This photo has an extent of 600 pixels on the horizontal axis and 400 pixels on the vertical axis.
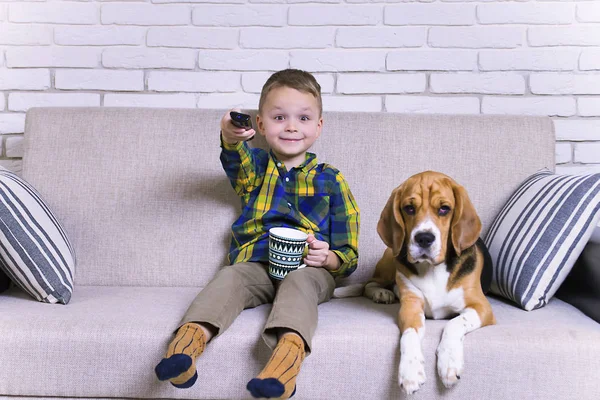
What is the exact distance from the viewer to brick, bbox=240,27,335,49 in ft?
9.42

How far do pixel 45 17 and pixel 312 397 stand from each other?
2.14 metres

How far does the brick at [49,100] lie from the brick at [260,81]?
0.68 m

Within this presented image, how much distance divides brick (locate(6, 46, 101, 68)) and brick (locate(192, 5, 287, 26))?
50 centimetres

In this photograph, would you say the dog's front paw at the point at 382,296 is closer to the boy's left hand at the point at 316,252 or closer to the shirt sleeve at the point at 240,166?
the boy's left hand at the point at 316,252

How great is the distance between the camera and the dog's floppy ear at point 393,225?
6.32 ft

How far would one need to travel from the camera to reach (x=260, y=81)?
114 inches

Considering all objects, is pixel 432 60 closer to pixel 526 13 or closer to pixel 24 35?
pixel 526 13

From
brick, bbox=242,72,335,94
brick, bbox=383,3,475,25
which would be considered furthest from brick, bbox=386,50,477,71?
brick, bbox=242,72,335,94

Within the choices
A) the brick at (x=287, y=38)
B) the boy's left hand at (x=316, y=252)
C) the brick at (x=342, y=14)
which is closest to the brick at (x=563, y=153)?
the brick at (x=342, y=14)

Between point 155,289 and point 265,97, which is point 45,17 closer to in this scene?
point 265,97

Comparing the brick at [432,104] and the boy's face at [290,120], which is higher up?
the brick at [432,104]

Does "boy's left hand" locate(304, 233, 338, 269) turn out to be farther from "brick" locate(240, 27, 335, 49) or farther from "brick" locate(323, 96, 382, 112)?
"brick" locate(240, 27, 335, 49)

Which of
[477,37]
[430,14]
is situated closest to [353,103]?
[430,14]

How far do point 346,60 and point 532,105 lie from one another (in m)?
0.84
